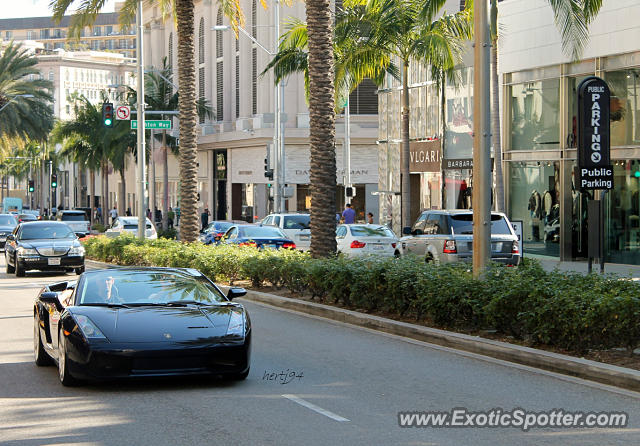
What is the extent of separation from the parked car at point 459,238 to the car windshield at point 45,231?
37.1 feet

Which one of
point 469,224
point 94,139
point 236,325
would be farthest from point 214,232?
point 94,139

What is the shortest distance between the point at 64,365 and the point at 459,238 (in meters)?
15.2

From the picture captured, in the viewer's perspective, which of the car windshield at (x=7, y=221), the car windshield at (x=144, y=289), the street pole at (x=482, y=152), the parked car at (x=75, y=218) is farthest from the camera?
the parked car at (x=75, y=218)

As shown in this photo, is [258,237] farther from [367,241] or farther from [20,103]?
Answer: [20,103]

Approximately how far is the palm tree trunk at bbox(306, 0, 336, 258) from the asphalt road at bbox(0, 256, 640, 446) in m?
7.20

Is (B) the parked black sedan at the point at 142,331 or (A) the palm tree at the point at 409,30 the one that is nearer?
(B) the parked black sedan at the point at 142,331

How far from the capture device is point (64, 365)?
9.95 meters

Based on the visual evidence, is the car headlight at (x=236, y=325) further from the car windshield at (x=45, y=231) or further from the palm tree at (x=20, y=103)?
the palm tree at (x=20, y=103)

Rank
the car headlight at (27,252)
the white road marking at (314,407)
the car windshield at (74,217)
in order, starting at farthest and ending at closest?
the car windshield at (74,217)
the car headlight at (27,252)
the white road marking at (314,407)

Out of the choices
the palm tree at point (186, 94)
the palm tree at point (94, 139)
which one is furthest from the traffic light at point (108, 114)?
the palm tree at point (94, 139)

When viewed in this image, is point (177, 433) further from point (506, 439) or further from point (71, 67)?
point (71, 67)

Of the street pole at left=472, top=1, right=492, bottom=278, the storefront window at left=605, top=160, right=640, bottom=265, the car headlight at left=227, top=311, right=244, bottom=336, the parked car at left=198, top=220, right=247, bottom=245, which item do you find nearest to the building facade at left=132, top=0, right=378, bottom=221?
the parked car at left=198, top=220, right=247, bottom=245

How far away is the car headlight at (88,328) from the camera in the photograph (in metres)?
9.73

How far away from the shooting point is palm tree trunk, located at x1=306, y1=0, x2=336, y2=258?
20.5 metres
